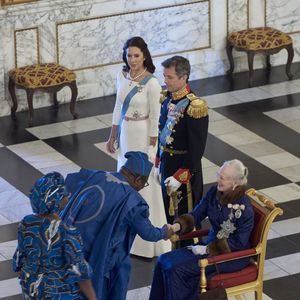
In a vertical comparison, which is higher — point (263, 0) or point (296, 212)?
Result: point (263, 0)

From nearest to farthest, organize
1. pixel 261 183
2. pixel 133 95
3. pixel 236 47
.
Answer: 1. pixel 133 95
2. pixel 261 183
3. pixel 236 47

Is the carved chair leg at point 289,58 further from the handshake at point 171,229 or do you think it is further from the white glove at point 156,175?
the handshake at point 171,229

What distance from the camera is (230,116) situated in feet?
41.5

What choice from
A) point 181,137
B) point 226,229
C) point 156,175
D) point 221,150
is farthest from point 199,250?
point 221,150

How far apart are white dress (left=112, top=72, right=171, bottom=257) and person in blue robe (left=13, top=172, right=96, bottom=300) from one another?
2.51 meters

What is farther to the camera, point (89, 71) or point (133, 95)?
point (89, 71)

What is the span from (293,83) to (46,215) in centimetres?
734

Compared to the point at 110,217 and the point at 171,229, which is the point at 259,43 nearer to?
the point at 171,229

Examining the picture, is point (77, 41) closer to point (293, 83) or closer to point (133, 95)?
point (293, 83)

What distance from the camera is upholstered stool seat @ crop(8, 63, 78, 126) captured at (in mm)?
12375

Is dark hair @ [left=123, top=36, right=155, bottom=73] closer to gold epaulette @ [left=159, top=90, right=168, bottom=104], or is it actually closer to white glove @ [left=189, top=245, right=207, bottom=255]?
gold epaulette @ [left=159, top=90, right=168, bottom=104]

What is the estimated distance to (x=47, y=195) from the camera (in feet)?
22.0

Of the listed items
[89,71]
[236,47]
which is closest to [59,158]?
[89,71]

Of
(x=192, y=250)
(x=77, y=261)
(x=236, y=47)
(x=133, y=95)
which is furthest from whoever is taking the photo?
(x=236, y=47)
